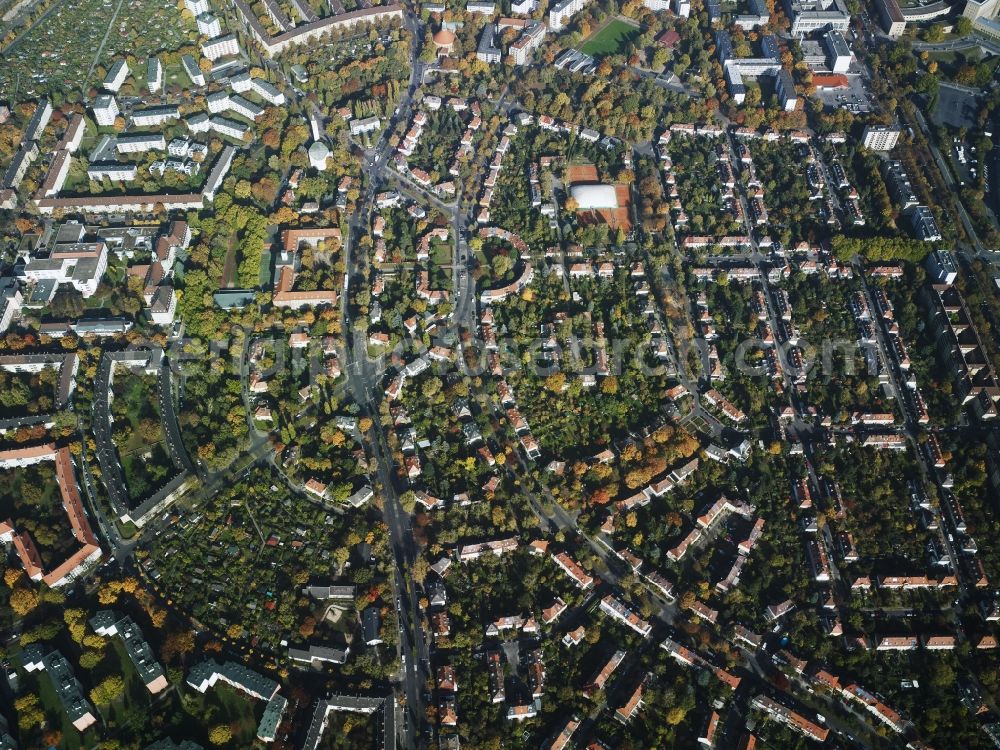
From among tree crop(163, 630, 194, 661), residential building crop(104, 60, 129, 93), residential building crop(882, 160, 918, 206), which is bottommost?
residential building crop(882, 160, 918, 206)

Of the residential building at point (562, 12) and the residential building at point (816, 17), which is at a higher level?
the residential building at point (562, 12)

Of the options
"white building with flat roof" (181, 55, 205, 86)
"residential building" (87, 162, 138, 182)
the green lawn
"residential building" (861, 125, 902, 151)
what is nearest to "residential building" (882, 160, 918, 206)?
"residential building" (861, 125, 902, 151)

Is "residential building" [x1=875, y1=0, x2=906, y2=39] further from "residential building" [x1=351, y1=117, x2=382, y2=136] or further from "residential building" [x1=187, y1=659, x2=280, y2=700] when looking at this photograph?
"residential building" [x1=187, y1=659, x2=280, y2=700]

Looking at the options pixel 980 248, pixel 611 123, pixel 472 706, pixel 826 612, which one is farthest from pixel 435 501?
pixel 980 248

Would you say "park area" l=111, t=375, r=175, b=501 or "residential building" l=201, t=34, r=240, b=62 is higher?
"residential building" l=201, t=34, r=240, b=62

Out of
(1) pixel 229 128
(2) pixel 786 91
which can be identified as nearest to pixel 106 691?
(1) pixel 229 128

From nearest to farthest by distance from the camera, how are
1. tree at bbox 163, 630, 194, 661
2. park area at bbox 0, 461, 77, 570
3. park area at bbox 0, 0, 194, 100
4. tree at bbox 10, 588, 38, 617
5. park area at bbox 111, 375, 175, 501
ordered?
1. tree at bbox 163, 630, 194, 661
2. tree at bbox 10, 588, 38, 617
3. park area at bbox 0, 461, 77, 570
4. park area at bbox 111, 375, 175, 501
5. park area at bbox 0, 0, 194, 100

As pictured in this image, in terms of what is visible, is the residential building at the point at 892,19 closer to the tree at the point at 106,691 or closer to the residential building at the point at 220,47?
the residential building at the point at 220,47

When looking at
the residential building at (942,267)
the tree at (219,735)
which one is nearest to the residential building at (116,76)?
the tree at (219,735)

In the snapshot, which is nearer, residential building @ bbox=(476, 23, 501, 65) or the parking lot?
the parking lot
